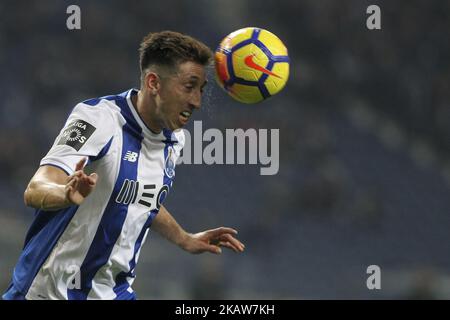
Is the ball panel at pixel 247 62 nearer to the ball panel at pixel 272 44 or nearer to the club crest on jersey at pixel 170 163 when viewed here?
the ball panel at pixel 272 44

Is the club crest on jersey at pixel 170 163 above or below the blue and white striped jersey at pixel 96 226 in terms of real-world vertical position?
above

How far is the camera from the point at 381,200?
9484 millimetres

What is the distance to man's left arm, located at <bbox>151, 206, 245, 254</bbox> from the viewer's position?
4086 mm

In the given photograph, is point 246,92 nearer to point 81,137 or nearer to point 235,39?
point 235,39

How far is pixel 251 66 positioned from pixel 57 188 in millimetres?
1608

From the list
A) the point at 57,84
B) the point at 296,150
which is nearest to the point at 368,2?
the point at 296,150

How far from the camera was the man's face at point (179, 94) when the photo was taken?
3932 mm

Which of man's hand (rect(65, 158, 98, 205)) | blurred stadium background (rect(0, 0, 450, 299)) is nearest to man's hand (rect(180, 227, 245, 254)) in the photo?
man's hand (rect(65, 158, 98, 205))

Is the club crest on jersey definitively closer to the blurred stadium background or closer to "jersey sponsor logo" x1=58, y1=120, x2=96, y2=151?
"jersey sponsor logo" x1=58, y1=120, x2=96, y2=151

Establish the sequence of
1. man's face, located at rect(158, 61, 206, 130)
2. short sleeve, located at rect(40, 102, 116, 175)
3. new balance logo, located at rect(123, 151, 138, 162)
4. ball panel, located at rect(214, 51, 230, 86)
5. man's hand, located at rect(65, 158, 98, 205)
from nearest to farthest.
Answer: man's hand, located at rect(65, 158, 98, 205) → short sleeve, located at rect(40, 102, 116, 175) → new balance logo, located at rect(123, 151, 138, 162) → man's face, located at rect(158, 61, 206, 130) → ball panel, located at rect(214, 51, 230, 86)

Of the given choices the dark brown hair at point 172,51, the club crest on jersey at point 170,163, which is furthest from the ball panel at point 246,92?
the club crest on jersey at point 170,163

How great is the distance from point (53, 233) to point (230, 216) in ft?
18.3
